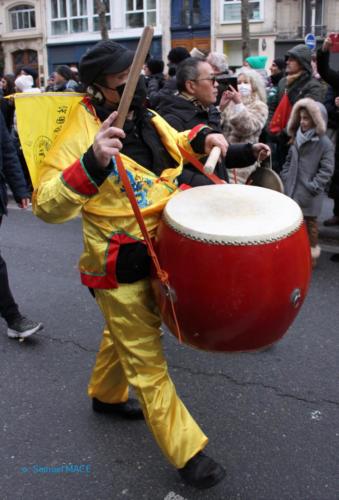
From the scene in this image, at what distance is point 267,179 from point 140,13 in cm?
2969

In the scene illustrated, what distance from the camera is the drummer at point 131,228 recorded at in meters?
2.03

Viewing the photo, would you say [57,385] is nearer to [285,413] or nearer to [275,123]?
[285,413]

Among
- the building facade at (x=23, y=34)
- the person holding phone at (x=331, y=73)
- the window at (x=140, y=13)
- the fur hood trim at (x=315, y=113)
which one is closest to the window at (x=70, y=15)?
the building facade at (x=23, y=34)

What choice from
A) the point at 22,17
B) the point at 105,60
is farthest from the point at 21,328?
the point at 22,17

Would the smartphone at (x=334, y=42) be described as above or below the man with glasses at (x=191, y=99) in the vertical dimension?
above

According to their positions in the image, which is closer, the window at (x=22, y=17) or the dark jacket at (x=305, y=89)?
the dark jacket at (x=305, y=89)

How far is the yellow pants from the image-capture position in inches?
83.0

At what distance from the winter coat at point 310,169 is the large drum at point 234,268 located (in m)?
3.08

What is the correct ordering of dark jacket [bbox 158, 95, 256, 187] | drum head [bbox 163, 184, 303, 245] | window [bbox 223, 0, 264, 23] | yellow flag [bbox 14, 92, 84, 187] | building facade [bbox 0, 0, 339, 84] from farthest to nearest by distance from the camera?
window [bbox 223, 0, 264, 23], building facade [bbox 0, 0, 339, 84], dark jacket [bbox 158, 95, 256, 187], yellow flag [bbox 14, 92, 84, 187], drum head [bbox 163, 184, 303, 245]

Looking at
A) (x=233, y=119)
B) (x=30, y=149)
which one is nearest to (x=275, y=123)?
(x=233, y=119)

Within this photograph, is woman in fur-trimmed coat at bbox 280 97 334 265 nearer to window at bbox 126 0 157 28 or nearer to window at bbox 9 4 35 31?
window at bbox 126 0 157 28

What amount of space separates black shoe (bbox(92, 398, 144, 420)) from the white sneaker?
1.02 metres

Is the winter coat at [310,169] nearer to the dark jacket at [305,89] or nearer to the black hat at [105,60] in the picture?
the dark jacket at [305,89]

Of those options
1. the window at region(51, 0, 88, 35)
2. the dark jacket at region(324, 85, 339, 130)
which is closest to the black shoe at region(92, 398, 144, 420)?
the dark jacket at region(324, 85, 339, 130)
